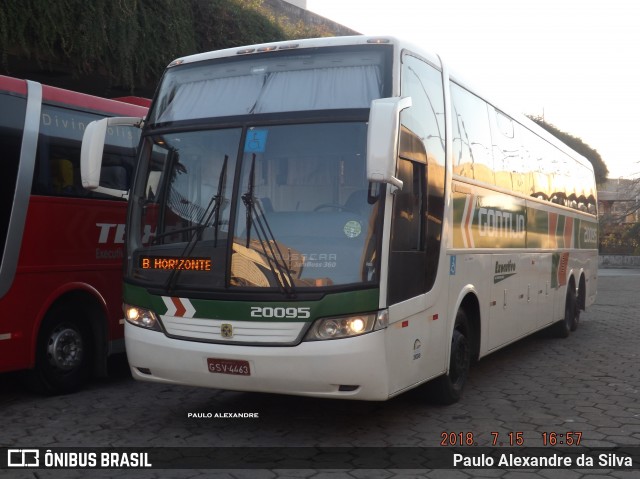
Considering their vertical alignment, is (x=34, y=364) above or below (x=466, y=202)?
below

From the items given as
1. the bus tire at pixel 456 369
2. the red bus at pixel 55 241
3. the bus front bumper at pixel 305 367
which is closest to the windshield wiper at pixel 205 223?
the bus front bumper at pixel 305 367

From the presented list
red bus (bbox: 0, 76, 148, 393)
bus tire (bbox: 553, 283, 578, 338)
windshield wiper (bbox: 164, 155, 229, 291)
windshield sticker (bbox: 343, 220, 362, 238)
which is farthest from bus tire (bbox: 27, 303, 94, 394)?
bus tire (bbox: 553, 283, 578, 338)

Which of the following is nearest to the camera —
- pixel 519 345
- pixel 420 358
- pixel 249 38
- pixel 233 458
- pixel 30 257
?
pixel 233 458

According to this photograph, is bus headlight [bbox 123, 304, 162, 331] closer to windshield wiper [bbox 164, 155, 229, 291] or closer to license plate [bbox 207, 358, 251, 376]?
windshield wiper [bbox 164, 155, 229, 291]

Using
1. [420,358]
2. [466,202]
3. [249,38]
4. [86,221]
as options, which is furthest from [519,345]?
[249,38]

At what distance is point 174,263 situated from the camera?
6.50m

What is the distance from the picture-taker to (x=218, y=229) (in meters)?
6.35

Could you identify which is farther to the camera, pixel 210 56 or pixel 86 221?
pixel 86 221

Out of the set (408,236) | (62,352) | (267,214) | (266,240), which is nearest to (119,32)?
(62,352)

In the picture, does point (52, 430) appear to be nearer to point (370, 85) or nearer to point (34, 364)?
point (34, 364)

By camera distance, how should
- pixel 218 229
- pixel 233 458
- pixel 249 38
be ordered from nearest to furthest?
1. pixel 233 458
2. pixel 218 229
3. pixel 249 38

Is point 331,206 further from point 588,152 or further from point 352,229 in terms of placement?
point 588,152

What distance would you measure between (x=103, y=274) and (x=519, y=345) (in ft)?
22.5

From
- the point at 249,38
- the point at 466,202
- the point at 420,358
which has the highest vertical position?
the point at 249,38
